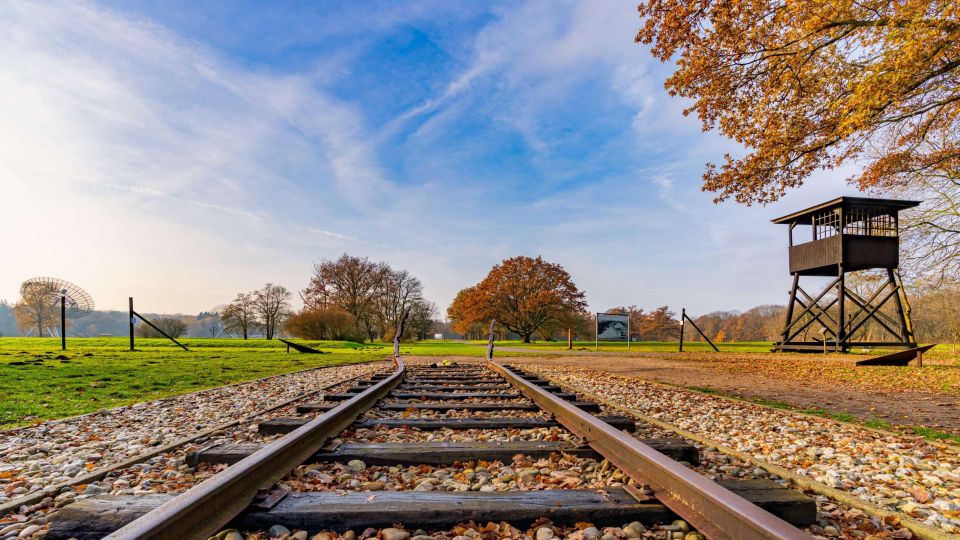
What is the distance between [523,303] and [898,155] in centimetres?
3687

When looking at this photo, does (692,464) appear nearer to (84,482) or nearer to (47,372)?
(84,482)

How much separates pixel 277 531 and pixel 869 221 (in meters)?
23.2

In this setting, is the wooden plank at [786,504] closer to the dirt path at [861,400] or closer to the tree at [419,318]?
the dirt path at [861,400]

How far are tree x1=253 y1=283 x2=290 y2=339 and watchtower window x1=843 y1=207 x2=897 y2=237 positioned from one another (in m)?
54.2

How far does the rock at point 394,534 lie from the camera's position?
173 cm

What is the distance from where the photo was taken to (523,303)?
47375 mm

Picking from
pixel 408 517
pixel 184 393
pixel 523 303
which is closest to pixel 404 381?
pixel 184 393

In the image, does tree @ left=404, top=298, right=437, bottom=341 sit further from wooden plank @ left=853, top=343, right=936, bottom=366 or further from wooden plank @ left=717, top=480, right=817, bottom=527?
wooden plank @ left=717, top=480, right=817, bottom=527

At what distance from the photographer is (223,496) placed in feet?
6.08

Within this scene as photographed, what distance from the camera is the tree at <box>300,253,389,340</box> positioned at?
47312 mm

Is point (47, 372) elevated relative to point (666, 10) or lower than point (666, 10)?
lower

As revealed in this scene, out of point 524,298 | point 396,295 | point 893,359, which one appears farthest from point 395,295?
point 893,359

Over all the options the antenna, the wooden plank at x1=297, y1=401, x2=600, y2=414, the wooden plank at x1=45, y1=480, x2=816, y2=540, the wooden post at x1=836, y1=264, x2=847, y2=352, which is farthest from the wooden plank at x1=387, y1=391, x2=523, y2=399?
the antenna

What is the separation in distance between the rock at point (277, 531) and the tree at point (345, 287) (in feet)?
151
